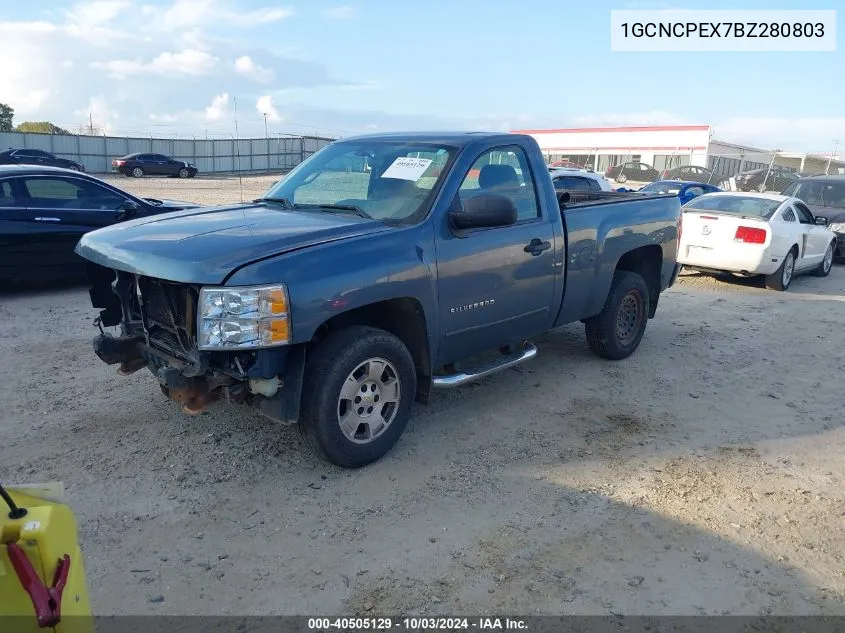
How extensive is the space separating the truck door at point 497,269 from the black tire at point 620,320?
1035 mm

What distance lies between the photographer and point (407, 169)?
4586 mm

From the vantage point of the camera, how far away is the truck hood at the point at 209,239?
3.48 metres

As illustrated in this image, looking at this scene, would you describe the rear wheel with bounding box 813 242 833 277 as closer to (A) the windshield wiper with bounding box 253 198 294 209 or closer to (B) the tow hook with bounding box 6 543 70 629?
(A) the windshield wiper with bounding box 253 198 294 209

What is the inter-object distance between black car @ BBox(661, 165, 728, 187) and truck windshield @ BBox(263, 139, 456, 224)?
2704cm

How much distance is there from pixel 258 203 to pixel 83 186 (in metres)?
4.54

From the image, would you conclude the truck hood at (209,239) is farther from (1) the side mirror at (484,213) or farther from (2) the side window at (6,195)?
(2) the side window at (6,195)

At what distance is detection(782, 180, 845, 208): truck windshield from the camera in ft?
46.6

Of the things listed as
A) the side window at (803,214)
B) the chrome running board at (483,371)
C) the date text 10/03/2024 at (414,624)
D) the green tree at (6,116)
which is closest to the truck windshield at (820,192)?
the side window at (803,214)

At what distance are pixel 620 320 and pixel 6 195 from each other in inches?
273

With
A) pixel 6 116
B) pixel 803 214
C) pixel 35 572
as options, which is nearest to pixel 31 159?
pixel 803 214

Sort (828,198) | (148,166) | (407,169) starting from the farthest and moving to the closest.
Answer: (148,166) → (828,198) → (407,169)

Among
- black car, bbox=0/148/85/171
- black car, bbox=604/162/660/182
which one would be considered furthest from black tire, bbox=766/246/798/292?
black car, bbox=0/148/85/171

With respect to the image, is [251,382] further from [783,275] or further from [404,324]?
[783,275]

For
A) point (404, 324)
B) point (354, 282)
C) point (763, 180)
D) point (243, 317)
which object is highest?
point (763, 180)
